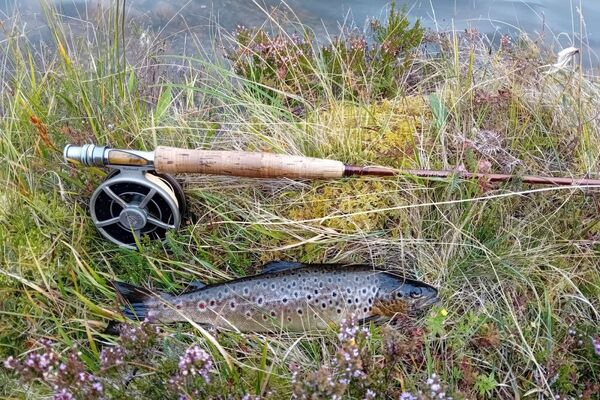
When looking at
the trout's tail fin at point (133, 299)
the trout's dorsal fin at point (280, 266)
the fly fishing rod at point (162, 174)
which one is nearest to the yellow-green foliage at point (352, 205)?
the fly fishing rod at point (162, 174)

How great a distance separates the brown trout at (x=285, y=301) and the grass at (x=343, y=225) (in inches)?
3.4

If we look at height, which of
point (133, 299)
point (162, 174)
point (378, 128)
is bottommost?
point (133, 299)

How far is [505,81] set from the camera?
13.4 feet

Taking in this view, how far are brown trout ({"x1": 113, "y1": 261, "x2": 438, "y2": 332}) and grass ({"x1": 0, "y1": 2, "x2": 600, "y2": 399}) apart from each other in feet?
0.28

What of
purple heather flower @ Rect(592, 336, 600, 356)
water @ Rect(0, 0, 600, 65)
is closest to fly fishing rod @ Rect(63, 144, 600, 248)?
purple heather flower @ Rect(592, 336, 600, 356)

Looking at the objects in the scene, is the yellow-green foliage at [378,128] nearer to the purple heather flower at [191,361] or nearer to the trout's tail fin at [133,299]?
the trout's tail fin at [133,299]

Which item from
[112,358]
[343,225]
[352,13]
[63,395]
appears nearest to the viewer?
[63,395]

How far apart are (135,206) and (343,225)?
3.44 ft

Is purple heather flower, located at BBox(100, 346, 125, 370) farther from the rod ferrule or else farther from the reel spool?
the rod ferrule

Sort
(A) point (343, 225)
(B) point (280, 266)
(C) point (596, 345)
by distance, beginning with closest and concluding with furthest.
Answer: (C) point (596, 345) < (B) point (280, 266) < (A) point (343, 225)

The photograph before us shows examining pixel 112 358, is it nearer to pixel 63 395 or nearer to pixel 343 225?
pixel 63 395

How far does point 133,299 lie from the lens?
306 cm

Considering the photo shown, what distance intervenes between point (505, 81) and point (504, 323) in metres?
1.70

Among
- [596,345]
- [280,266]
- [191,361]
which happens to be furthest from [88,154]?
[596,345]
